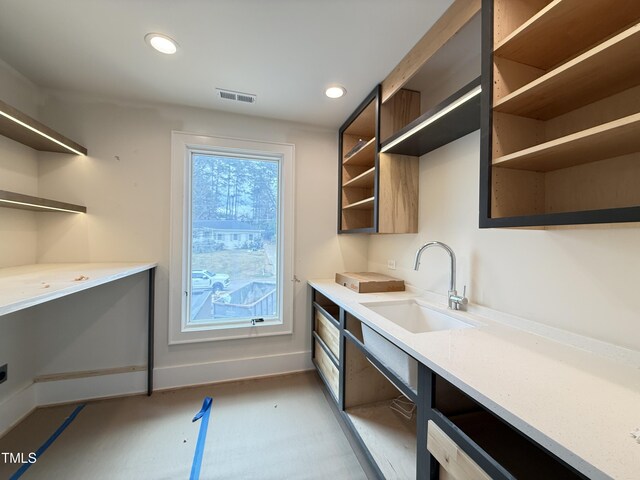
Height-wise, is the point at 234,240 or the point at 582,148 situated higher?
the point at 582,148

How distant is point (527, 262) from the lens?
118cm

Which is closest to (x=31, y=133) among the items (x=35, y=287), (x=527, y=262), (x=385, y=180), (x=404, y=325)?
(x=35, y=287)

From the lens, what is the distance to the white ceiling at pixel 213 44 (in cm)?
125

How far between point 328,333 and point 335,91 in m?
1.84

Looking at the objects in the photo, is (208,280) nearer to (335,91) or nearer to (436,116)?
(335,91)

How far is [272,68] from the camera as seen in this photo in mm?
1673

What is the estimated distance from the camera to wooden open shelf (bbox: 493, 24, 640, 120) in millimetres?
686

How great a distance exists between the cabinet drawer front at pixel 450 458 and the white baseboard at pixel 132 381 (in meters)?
1.77

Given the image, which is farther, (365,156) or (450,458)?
(365,156)

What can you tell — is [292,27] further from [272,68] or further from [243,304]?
[243,304]

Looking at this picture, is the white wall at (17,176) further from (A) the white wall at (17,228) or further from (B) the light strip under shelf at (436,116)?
(B) the light strip under shelf at (436,116)

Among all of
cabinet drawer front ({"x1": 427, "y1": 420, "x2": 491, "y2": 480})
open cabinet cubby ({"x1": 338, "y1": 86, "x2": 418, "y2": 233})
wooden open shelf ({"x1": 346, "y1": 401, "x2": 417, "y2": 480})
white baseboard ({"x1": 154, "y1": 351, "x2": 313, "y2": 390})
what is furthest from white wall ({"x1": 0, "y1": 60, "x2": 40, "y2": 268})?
cabinet drawer front ({"x1": 427, "y1": 420, "x2": 491, "y2": 480})

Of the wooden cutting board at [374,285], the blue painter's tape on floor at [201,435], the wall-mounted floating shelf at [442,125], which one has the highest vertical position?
the wall-mounted floating shelf at [442,125]

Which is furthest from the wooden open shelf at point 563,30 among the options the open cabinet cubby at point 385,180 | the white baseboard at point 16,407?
the white baseboard at point 16,407
